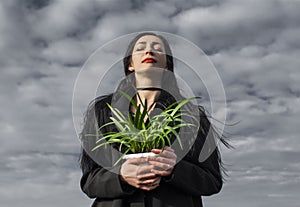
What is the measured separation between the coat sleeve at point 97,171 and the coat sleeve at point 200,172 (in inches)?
9.9

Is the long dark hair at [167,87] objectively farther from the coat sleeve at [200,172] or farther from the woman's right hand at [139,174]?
the woman's right hand at [139,174]

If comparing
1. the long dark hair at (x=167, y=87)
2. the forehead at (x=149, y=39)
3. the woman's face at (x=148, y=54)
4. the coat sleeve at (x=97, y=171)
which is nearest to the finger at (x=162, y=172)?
the coat sleeve at (x=97, y=171)

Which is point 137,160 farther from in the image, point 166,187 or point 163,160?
point 166,187

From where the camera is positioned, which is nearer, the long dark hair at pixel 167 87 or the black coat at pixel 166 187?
the black coat at pixel 166 187

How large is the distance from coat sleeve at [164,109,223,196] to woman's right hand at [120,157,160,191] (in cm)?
10

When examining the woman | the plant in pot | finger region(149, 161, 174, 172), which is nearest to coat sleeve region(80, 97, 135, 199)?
the woman

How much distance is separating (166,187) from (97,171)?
1.29 ft

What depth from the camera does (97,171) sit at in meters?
2.59

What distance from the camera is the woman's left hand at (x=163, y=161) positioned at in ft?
7.54

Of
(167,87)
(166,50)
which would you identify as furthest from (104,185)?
(166,50)

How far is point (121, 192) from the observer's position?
94.2 inches

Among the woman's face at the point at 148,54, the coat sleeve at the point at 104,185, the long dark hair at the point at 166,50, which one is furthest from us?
the long dark hair at the point at 166,50

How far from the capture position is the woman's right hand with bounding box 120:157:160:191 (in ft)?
7.56

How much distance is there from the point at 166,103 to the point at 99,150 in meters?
0.46
